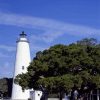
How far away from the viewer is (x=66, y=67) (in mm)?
47625

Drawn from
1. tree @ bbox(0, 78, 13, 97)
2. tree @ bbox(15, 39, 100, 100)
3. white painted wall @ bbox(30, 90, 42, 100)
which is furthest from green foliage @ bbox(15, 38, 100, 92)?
tree @ bbox(0, 78, 13, 97)

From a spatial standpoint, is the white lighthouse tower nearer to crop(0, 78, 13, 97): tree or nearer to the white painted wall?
the white painted wall

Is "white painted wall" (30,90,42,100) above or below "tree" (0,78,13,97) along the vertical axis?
below

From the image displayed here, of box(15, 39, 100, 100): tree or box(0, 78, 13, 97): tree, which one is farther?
box(0, 78, 13, 97): tree

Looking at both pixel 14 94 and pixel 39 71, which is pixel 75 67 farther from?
pixel 14 94

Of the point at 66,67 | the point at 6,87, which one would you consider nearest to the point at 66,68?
the point at 66,67

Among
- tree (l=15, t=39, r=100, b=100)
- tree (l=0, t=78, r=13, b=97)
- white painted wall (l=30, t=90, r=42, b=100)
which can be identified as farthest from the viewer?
tree (l=0, t=78, r=13, b=97)

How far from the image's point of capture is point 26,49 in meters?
70.2

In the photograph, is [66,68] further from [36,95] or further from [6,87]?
[6,87]

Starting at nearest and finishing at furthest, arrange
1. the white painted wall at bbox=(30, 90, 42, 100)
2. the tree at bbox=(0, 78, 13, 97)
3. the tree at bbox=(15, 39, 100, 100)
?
the tree at bbox=(15, 39, 100, 100), the white painted wall at bbox=(30, 90, 42, 100), the tree at bbox=(0, 78, 13, 97)

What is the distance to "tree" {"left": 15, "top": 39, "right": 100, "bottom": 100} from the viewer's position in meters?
46.5

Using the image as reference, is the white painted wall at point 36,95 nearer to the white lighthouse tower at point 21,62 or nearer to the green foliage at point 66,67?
the white lighthouse tower at point 21,62

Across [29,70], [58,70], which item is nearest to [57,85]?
[58,70]

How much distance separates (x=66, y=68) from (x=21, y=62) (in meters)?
22.2
